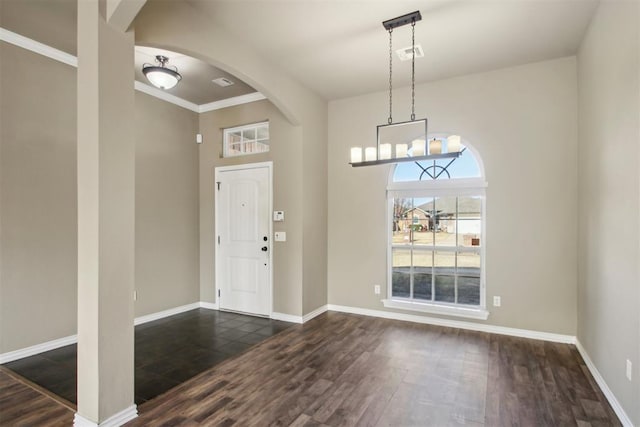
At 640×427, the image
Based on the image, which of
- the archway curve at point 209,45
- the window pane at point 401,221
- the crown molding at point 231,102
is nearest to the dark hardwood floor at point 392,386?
the window pane at point 401,221

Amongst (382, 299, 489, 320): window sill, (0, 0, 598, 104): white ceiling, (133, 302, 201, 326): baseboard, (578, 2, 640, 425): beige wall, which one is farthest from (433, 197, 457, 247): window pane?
(133, 302, 201, 326): baseboard

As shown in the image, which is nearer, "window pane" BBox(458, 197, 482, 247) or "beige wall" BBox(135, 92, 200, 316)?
"window pane" BBox(458, 197, 482, 247)

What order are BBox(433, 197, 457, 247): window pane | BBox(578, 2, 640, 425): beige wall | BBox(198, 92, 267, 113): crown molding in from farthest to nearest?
BBox(198, 92, 267, 113): crown molding → BBox(433, 197, 457, 247): window pane → BBox(578, 2, 640, 425): beige wall

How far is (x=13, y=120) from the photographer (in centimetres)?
315

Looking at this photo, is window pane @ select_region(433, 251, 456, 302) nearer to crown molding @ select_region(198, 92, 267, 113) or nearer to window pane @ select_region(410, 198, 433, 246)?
window pane @ select_region(410, 198, 433, 246)

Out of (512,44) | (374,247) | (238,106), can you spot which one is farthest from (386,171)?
(238,106)

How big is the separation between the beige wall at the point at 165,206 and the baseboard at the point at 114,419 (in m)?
2.31

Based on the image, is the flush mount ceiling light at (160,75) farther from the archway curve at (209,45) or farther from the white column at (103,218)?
the white column at (103,218)

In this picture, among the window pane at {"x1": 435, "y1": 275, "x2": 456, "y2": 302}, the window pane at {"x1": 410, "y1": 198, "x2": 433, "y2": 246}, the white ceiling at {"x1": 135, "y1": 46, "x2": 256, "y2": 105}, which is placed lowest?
the window pane at {"x1": 435, "y1": 275, "x2": 456, "y2": 302}

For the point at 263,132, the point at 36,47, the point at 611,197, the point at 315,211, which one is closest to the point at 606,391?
the point at 611,197

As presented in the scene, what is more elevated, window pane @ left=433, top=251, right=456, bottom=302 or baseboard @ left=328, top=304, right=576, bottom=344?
window pane @ left=433, top=251, right=456, bottom=302

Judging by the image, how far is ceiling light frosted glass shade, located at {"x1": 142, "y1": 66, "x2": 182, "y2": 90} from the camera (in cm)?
322

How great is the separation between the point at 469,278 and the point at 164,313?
13.7ft

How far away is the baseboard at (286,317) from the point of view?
14.3ft
